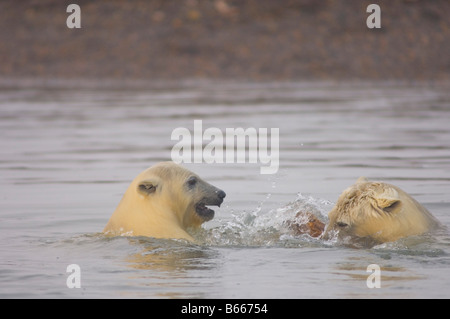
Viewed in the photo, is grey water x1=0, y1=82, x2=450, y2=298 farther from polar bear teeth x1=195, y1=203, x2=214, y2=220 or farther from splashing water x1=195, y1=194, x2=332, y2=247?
polar bear teeth x1=195, y1=203, x2=214, y2=220

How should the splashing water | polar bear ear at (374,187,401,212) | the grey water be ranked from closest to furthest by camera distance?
1. the grey water
2. polar bear ear at (374,187,401,212)
3. the splashing water

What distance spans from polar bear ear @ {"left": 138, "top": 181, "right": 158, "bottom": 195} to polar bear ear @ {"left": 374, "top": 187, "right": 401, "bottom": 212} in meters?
2.12

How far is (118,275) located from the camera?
26.2 ft

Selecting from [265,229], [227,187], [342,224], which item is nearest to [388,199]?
[342,224]

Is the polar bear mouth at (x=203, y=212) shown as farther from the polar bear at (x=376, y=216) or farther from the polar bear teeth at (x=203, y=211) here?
the polar bear at (x=376, y=216)

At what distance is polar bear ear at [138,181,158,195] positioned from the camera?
9148mm

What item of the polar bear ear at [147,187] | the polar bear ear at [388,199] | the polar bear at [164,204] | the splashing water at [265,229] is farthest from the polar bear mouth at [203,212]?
the polar bear ear at [388,199]

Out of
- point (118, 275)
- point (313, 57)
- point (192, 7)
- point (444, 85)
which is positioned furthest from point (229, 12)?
point (118, 275)

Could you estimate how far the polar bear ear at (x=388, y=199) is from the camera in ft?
27.8

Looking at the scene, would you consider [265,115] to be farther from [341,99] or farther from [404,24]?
[404,24]

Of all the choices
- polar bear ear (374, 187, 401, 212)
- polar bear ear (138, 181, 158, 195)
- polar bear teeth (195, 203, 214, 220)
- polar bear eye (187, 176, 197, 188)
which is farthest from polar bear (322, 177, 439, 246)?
polar bear ear (138, 181, 158, 195)
